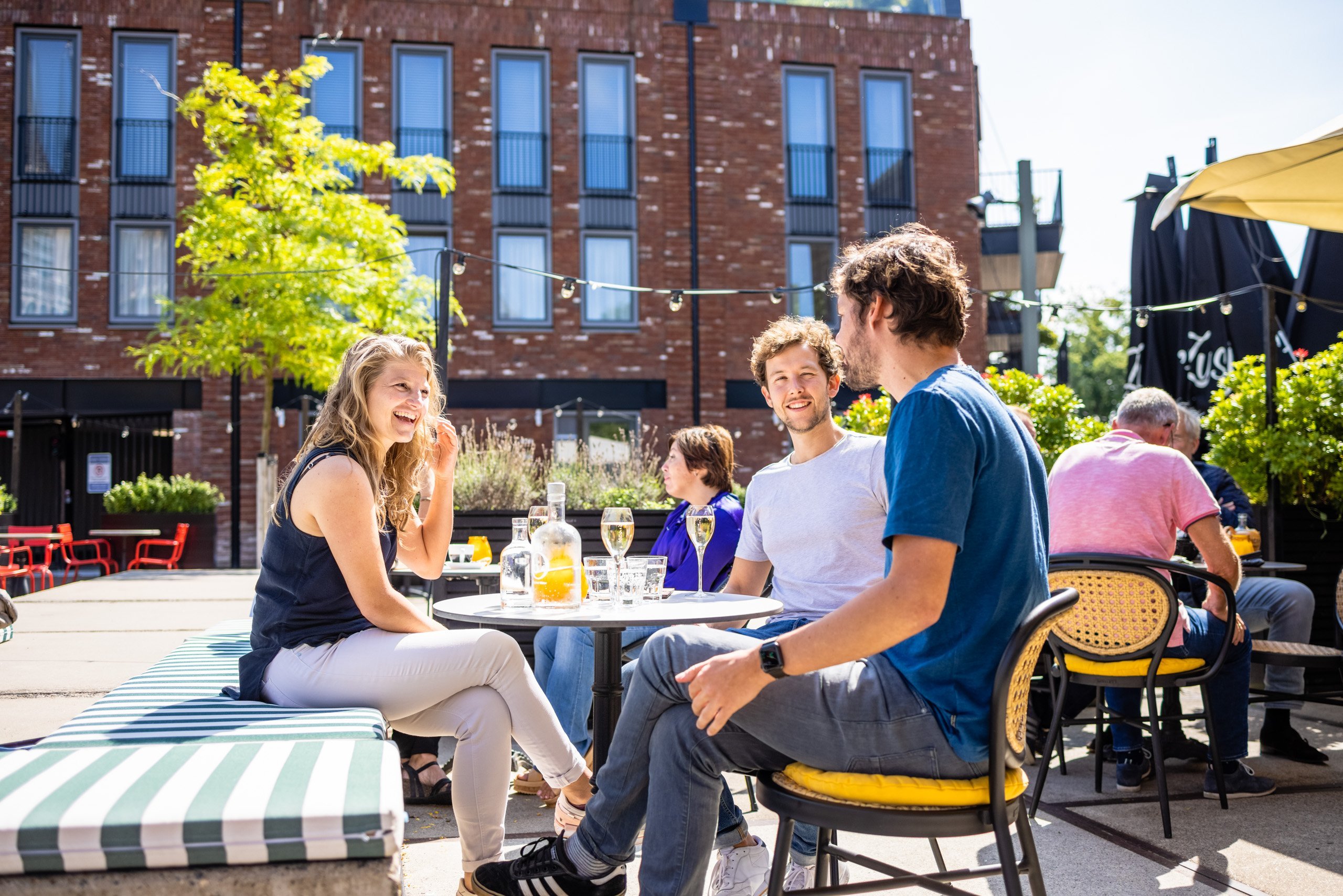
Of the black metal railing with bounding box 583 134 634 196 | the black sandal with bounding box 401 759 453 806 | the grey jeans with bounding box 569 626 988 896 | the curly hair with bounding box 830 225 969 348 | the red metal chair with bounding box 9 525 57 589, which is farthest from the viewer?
the black metal railing with bounding box 583 134 634 196

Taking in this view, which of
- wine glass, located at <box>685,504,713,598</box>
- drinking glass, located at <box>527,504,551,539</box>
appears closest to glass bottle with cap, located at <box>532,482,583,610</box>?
drinking glass, located at <box>527,504,551,539</box>

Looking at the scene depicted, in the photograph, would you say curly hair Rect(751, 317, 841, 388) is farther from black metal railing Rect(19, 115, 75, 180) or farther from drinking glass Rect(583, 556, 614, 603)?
black metal railing Rect(19, 115, 75, 180)

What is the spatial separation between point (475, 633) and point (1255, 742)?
147 inches

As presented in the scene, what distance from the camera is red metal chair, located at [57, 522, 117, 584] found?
11.5 metres

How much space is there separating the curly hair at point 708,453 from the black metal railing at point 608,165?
14145 millimetres

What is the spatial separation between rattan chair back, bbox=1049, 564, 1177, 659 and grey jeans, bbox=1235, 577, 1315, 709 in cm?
156

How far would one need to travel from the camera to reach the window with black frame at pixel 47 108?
16578 mm

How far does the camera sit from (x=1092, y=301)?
4088cm

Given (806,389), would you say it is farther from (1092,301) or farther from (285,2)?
(1092,301)

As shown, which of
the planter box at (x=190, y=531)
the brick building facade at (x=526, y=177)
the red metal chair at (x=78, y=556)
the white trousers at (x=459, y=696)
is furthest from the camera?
the brick building facade at (x=526, y=177)

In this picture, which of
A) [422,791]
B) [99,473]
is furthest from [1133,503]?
[99,473]

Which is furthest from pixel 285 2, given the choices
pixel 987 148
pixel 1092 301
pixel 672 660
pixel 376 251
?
pixel 1092 301

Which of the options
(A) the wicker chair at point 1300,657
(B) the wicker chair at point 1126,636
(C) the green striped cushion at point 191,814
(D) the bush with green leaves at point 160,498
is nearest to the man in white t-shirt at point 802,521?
(B) the wicker chair at point 1126,636

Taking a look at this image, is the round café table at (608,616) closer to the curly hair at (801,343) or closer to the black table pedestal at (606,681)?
the black table pedestal at (606,681)
